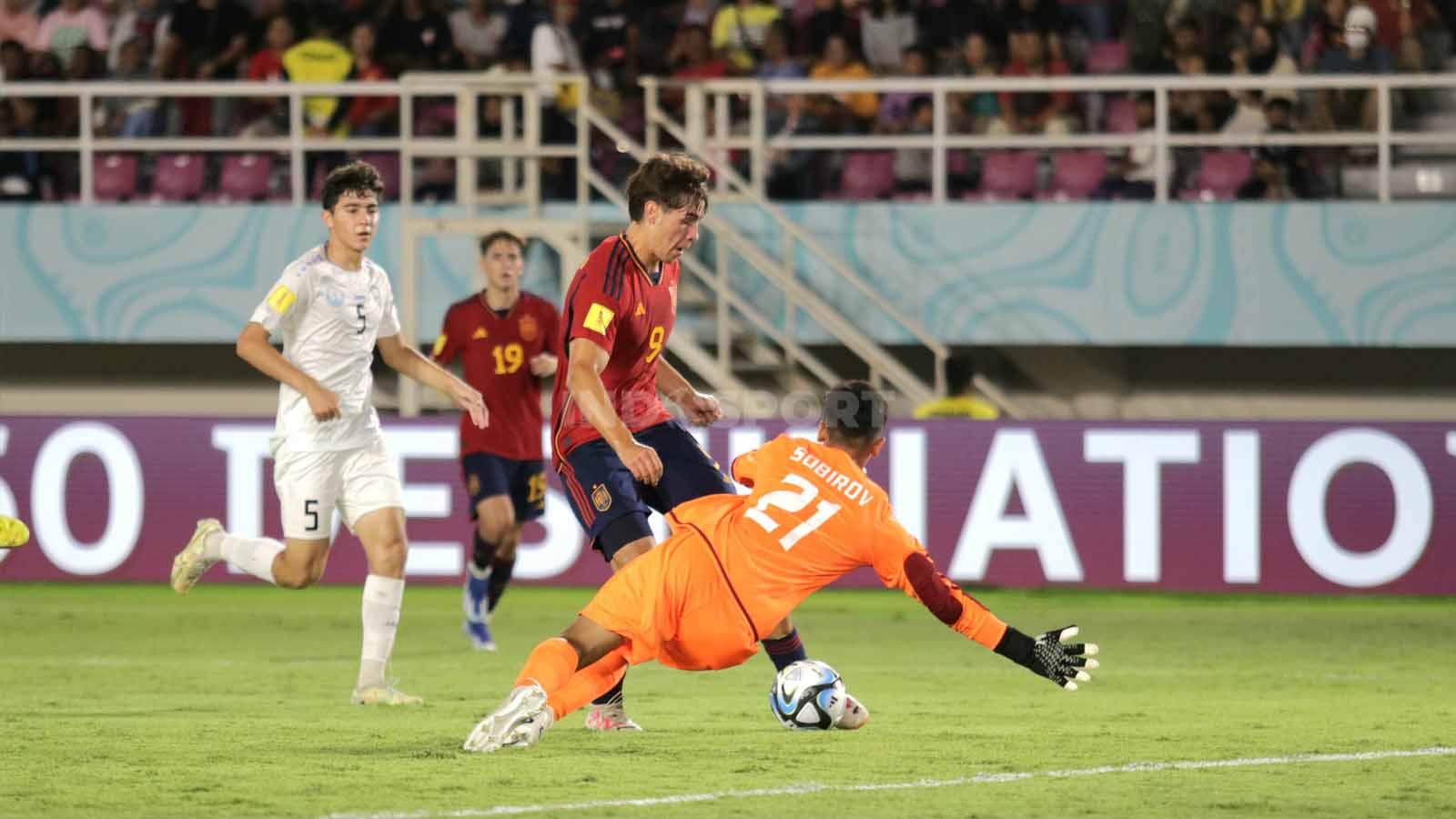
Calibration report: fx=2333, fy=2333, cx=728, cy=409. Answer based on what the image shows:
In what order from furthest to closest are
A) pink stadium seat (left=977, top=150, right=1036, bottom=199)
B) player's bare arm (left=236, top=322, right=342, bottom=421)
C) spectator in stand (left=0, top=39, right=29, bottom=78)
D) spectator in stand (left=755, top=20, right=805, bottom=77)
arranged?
spectator in stand (left=0, top=39, right=29, bottom=78) < spectator in stand (left=755, top=20, right=805, bottom=77) < pink stadium seat (left=977, top=150, right=1036, bottom=199) < player's bare arm (left=236, top=322, right=342, bottom=421)

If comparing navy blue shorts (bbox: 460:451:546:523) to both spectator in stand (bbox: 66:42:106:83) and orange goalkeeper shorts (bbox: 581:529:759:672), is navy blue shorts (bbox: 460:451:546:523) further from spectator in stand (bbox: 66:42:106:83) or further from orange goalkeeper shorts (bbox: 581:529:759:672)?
spectator in stand (bbox: 66:42:106:83)

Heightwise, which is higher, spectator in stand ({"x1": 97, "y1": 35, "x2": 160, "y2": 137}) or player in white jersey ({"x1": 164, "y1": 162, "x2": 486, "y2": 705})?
spectator in stand ({"x1": 97, "y1": 35, "x2": 160, "y2": 137})

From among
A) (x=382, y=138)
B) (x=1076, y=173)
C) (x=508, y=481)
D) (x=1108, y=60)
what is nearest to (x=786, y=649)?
(x=508, y=481)

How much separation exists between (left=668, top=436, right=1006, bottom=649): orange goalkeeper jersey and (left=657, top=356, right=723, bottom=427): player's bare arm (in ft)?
3.25

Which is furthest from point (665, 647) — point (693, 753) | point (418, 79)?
point (418, 79)

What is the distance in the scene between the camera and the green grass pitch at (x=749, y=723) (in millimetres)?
6816

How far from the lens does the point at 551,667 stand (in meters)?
7.40

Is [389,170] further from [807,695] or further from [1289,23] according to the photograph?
[807,695]

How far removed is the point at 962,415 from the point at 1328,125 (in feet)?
13.6

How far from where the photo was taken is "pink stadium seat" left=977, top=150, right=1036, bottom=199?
1811cm

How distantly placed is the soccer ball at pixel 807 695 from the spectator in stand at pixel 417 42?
38.6 ft

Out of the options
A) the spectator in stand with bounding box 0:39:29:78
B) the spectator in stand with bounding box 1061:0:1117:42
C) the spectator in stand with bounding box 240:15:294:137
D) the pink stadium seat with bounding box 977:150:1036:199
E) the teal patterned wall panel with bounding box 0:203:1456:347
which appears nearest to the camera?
the teal patterned wall panel with bounding box 0:203:1456:347

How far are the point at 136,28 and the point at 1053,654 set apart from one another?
1478 cm

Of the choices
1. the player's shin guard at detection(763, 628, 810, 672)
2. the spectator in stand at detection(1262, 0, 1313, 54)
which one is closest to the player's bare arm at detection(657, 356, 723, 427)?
the player's shin guard at detection(763, 628, 810, 672)
